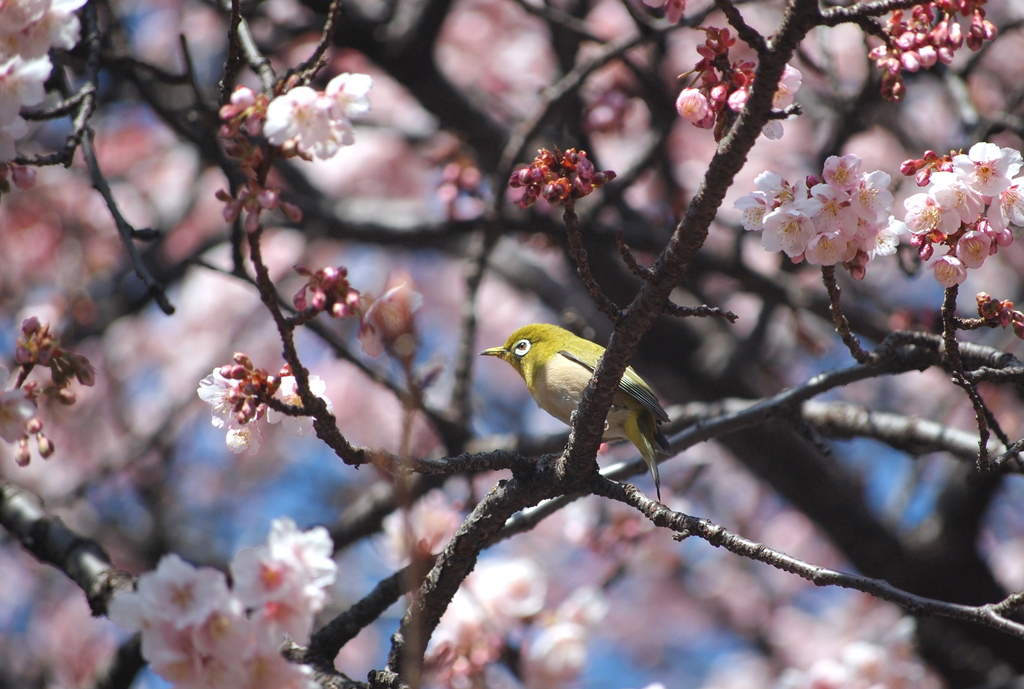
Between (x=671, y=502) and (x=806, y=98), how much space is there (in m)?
2.98

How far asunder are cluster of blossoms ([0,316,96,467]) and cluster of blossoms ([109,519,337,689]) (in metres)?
0.51

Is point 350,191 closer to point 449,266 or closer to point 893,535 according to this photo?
→ point 449,266

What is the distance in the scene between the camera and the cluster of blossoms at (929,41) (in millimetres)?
2078

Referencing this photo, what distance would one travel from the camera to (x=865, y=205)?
2.04 metres

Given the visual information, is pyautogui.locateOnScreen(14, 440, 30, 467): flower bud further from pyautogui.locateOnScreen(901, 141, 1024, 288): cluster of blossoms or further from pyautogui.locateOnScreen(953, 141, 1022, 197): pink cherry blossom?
pyautogui.locateOnScreen(953, 141, 1022, 197): pink cherry blossom

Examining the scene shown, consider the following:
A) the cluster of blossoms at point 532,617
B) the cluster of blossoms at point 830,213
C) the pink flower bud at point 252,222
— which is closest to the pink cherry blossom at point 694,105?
the cluster of blossoms at point 830,213

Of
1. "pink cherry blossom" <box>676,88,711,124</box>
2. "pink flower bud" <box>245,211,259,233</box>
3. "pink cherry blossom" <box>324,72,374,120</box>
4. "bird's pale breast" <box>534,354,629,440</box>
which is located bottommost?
"pink flower bud" <box>245,211,259,233</box>

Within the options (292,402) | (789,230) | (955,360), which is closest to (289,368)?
(292,402)

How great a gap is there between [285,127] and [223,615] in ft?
3.44

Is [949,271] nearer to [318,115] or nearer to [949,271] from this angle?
[949,271]

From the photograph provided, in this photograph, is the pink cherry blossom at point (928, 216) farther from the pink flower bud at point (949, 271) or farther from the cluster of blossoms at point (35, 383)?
the cluster of blossoms at point (35, 383)

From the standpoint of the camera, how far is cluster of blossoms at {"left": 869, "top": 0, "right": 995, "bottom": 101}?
208 centimetres

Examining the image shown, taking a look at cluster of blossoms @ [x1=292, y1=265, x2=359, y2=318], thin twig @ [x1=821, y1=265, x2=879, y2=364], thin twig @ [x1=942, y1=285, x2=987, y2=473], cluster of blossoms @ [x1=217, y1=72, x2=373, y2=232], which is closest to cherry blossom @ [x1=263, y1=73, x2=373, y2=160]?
cluster of blossoms @ [x1=217, y1=72, x2=373, y2=232]

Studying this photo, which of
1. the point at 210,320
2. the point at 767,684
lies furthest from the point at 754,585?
the point at 210,320
